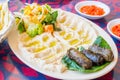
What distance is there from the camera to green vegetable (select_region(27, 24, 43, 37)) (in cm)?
132

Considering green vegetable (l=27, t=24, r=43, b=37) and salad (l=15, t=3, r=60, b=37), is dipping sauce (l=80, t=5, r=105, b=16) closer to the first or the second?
salad (l=15, t=3, r=60, b=37)

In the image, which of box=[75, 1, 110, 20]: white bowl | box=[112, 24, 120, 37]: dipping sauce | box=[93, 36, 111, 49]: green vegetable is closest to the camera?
box=[93, 36, 111, 49]: green vegetable

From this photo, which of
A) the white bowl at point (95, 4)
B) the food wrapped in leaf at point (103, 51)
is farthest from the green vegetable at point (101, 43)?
the white bowl at point (95, 4)

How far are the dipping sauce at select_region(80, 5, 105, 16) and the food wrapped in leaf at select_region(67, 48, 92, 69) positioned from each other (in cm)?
61

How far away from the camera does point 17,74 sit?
3.79 feet

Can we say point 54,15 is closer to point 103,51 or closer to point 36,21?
Result: point 36,21

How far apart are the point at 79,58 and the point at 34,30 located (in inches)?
13.8

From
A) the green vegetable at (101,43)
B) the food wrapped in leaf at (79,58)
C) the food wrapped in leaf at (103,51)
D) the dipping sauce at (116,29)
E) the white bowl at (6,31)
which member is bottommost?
the dipping sauce at (116,29)

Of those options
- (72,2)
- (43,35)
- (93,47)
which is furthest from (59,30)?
(72,2)

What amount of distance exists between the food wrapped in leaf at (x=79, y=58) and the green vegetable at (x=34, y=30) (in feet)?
0.84

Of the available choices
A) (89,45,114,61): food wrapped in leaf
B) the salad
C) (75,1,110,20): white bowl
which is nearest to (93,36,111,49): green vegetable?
(89,45,114,61): food wrapped in leaf

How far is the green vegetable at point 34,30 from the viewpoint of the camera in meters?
1.32

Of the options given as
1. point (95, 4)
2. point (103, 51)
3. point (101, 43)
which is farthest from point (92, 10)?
point (103, 51)

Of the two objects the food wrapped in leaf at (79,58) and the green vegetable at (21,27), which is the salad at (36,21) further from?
the food wrapped in leaf at (79,58)
